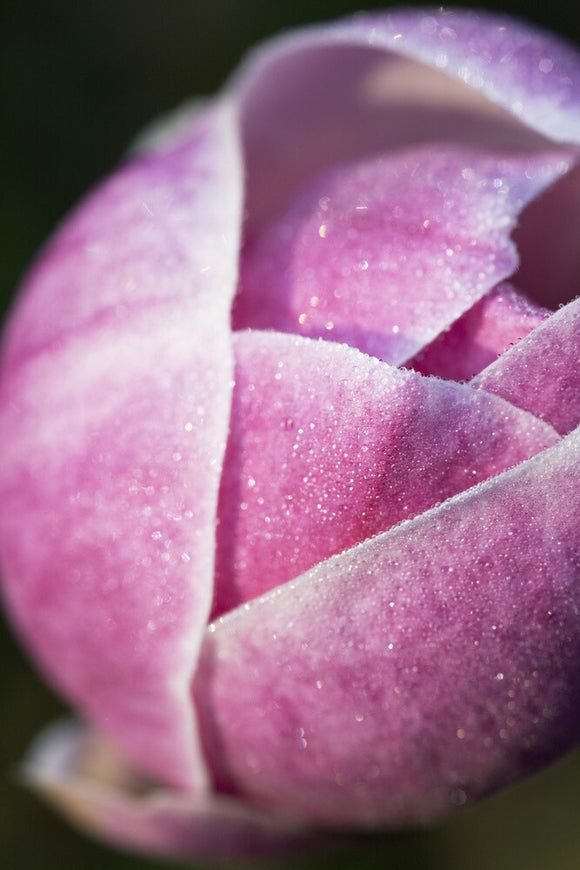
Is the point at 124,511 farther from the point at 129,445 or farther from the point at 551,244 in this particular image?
the point at 551,244

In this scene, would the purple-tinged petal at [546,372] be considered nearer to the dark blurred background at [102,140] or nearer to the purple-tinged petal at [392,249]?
the purple-tinged petal at [392,249]

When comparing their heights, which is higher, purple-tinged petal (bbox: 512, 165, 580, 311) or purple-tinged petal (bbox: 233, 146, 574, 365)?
purple-tinged petal (bbox: 233, 146, 574, 365)

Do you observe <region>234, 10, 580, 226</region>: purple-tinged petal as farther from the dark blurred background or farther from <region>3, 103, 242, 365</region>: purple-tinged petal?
the dark blurred background

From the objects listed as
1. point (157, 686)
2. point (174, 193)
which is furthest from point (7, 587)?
point (174, 193)

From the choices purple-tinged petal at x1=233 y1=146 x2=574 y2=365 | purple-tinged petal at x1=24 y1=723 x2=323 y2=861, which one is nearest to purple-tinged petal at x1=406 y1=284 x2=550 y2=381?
purple-tinged petal at x1=233 y1=146 x2=574 y2=365

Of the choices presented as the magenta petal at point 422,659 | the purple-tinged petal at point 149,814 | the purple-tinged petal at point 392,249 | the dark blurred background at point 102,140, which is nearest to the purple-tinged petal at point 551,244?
the purple-tinged petal at point 392,249

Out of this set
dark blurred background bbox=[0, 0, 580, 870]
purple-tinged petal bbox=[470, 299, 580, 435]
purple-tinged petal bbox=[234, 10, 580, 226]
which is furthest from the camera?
dark blurred background bbox=[0, 0, 580, 870]

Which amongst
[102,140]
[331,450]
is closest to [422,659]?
[331,450]
